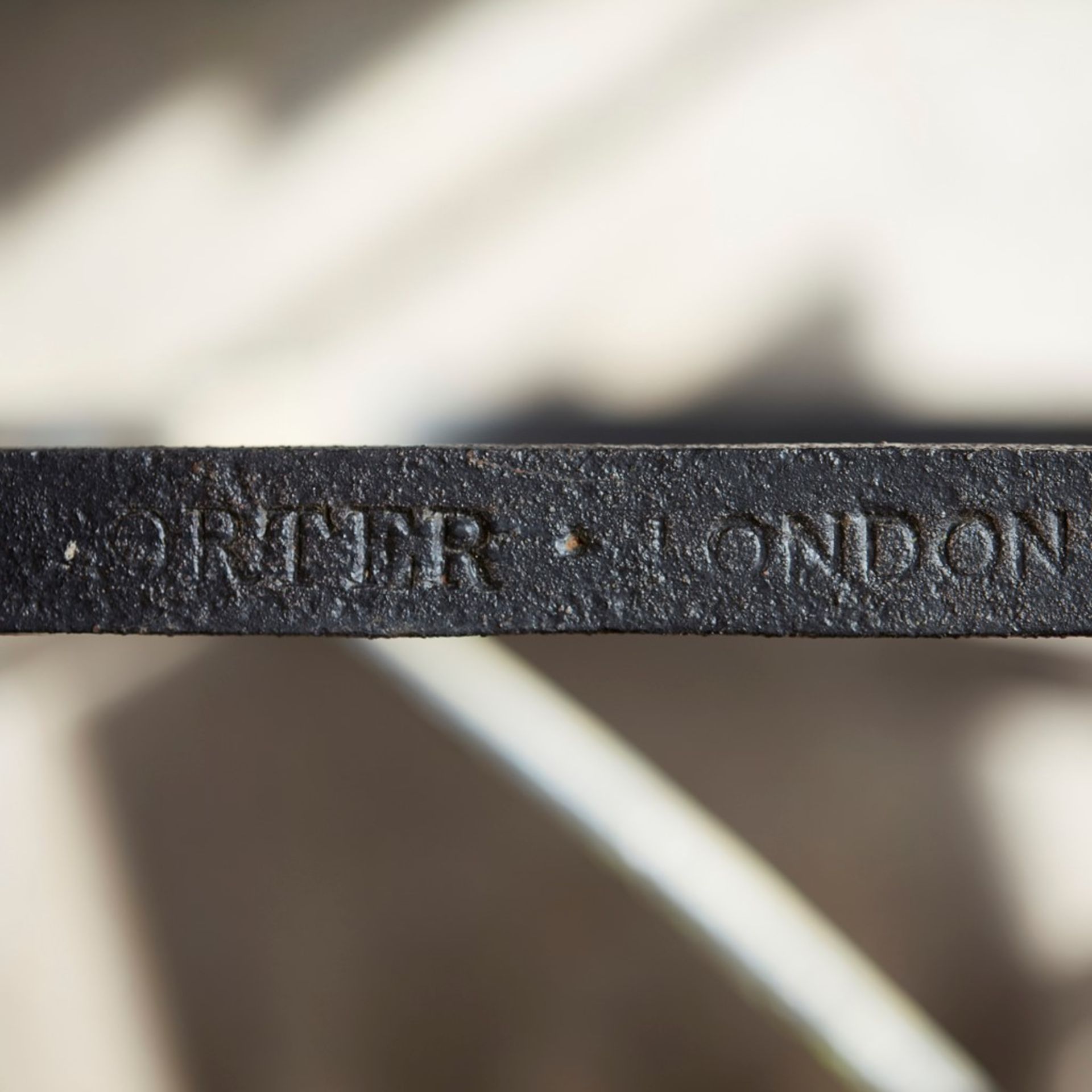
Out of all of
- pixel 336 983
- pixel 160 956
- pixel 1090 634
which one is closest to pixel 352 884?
pixel 336 983

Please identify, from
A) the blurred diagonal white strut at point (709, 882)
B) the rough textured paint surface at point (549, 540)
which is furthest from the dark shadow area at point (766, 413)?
the blurred diagonal white strut at point (709, 882)

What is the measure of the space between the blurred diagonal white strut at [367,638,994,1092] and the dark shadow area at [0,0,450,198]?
72 cm

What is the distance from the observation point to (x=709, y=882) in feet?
3.46

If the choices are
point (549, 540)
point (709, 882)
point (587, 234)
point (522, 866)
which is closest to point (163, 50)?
point (587, 234)

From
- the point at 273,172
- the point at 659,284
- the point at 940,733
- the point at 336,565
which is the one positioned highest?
the point at 273,172

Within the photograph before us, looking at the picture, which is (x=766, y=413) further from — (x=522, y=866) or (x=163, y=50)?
(x=163, y=50)

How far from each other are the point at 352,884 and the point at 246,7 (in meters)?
1.10

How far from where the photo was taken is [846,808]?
106cm

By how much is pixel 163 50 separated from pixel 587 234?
1.87 feet

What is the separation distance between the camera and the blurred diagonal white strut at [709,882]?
105 cm

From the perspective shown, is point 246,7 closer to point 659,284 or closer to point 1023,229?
point 659,284

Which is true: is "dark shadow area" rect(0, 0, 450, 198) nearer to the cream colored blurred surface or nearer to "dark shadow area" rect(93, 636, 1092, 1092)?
the cream colored blurred surface

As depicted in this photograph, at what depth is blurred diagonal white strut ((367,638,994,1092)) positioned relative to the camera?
3.45 ft

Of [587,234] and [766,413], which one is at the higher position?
[587,234]
